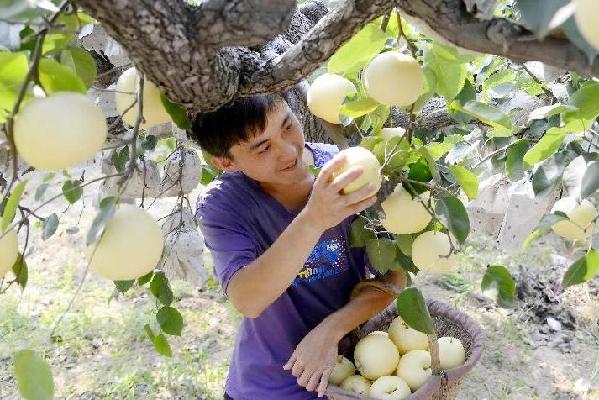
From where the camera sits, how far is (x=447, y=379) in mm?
1018

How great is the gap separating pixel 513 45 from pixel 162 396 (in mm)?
1833

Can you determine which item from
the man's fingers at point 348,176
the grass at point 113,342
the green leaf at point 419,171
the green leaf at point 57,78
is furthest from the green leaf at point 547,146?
the grass at point 113,342

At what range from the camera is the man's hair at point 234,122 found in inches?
36.4

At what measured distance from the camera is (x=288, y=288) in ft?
3.89

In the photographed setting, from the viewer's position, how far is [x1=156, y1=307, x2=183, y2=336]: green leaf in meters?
0.90

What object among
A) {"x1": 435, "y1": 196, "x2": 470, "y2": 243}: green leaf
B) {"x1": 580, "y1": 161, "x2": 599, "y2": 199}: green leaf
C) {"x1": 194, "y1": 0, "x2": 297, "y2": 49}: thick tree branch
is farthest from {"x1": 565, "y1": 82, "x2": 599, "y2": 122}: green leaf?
{"x1": 194, "y1": 0, "x2": 297, "y2": 49}: thick tree branch

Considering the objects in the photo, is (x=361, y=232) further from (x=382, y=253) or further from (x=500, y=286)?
(x=500, y=286)

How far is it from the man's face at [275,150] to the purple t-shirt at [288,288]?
11 centimetres

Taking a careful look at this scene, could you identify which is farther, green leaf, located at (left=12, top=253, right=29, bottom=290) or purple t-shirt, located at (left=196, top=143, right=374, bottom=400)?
Result: purple t-shirt, located at (left=196, top=143, right=374, bottom=400)

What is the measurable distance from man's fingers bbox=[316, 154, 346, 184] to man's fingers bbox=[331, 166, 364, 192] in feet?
0.07

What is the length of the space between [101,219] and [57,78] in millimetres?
112

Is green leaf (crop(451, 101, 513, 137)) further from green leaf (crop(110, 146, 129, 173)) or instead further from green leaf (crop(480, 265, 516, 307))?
green leaf (crop(110, 146, 129, 173))

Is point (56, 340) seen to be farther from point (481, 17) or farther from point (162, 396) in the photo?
point (481, 17)

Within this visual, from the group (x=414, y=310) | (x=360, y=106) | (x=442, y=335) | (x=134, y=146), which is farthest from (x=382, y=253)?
(x=134, y=146)
